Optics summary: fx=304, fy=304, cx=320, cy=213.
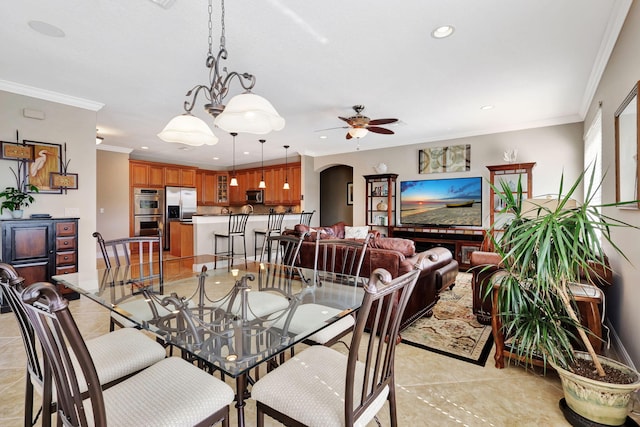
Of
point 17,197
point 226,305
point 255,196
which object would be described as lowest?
point 226,305

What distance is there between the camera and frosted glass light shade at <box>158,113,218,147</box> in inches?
82.3

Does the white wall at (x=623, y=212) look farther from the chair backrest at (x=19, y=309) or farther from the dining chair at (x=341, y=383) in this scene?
the chair backrest at (x=19, y=309)

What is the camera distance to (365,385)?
1173mm

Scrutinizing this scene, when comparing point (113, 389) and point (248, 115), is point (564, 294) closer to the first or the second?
point (248, 115)

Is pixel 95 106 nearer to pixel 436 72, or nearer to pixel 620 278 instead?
pixel 436 72

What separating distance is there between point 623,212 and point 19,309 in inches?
142

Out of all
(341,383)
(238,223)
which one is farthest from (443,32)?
(238,223)

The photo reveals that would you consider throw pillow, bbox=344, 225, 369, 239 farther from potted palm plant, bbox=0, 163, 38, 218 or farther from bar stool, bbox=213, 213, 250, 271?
potted palm plant, bbox=0, 163, 38, 218

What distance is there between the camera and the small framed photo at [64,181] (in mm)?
3760

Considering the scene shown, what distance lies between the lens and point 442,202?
604 cm

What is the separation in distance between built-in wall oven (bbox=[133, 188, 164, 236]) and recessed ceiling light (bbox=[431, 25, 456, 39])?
7104mm

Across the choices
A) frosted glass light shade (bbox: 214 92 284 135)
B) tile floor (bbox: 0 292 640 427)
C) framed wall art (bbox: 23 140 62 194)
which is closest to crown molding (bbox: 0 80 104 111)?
framed wall art (bbox: 23 140 62 194)

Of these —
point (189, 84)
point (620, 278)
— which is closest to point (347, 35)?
point (189, 84)

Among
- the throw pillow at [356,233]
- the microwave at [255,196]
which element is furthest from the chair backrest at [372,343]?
the microwave at [255,196]
